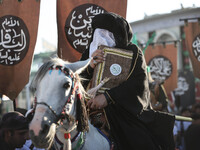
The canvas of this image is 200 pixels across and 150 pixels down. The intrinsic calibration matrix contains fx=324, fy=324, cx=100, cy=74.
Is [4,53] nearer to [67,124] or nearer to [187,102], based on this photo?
[67,124]

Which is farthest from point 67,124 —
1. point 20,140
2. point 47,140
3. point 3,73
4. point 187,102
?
point 187,102

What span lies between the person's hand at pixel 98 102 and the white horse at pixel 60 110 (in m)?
0.17

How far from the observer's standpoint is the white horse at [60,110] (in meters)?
2.42

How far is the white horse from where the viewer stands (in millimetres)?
2416

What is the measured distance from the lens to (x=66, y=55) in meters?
5.84

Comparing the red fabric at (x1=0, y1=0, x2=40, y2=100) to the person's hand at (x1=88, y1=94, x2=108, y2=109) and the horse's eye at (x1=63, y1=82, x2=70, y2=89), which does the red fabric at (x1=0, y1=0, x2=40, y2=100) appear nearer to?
the person's hand at (x1=88, y1=94, x2=108, y2=109)

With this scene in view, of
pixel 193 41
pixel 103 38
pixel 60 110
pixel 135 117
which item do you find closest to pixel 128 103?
pixel 135 117

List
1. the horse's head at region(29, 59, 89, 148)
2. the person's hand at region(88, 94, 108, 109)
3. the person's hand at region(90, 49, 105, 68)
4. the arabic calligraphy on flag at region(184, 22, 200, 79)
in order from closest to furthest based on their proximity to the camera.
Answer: the horse's head at region(29, 59, 89, 148) → the person's hand at region(88, 94, 108, 109) → the person's hand at region(90, 49, 105, 68) → the arabic calligraphy on flag at region(184, 22, 200, 79)

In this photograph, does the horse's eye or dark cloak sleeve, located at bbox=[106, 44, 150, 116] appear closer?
the horse's eye

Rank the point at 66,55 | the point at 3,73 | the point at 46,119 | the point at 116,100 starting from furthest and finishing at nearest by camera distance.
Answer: the point at 66,55
the point at 3,73
the point at 116,100
the point at 46,119

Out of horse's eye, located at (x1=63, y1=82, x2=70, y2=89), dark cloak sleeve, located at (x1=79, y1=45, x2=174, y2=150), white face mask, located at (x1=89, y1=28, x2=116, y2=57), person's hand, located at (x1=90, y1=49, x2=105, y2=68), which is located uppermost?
white face mask, located at (x1=89, y1=28, x2=116, y2=57)

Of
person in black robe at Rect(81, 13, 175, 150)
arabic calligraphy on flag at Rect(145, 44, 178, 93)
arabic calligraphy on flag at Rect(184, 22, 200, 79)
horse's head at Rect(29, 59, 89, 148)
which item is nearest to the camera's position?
horse's head at Rect(29, 59, 89, 148)

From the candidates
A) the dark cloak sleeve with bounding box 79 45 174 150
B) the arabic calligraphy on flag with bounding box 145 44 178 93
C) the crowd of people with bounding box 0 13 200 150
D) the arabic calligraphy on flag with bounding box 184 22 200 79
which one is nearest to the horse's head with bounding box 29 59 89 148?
the crowd of people with bounding box 0 13 200 150

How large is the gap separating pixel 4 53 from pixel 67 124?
2.69 m
